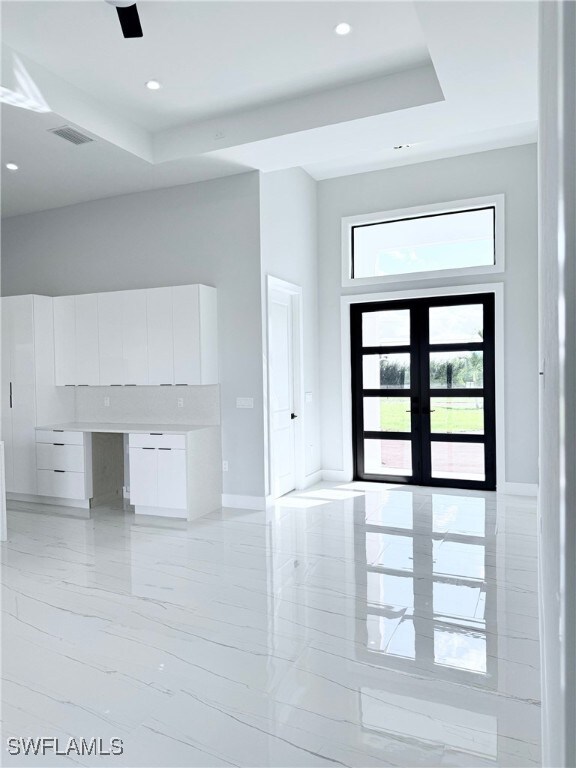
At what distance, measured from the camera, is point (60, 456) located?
5.84 metres

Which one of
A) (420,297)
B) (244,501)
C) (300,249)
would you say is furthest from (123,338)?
(420,297)

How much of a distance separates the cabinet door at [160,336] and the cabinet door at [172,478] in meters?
0.78

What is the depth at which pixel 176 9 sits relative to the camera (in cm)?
345

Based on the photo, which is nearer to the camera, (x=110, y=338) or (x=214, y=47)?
(x=214, y=47)

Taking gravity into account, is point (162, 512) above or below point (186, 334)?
below

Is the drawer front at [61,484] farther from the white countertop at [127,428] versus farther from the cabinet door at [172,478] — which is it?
the cabinet door at [172,478]

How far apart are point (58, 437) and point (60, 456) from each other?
21 cm

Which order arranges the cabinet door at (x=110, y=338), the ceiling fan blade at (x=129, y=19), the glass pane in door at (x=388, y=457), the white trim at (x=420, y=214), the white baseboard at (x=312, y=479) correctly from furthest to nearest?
the glass pane in door at (x=388, y=457), the white baseboard at (x=312, y=479), the white trim at (x=420, y=214), the cabinet door at (x=110, y=338), the ceiling fan blade at (x=129, y=19)

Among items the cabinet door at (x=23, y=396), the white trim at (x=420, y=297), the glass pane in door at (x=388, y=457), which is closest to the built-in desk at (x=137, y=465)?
the cabinet door at (x=23, y=396)

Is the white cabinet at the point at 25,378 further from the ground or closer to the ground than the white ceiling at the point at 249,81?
closer to the ground

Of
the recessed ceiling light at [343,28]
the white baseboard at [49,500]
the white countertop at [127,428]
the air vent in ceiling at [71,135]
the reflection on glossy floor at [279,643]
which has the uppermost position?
the recessed ceiling light at [343,28]

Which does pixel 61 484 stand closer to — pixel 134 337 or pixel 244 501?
pixel 134 337

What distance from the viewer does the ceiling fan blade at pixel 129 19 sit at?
3.16 metres

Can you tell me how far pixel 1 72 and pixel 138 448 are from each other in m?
3.29
